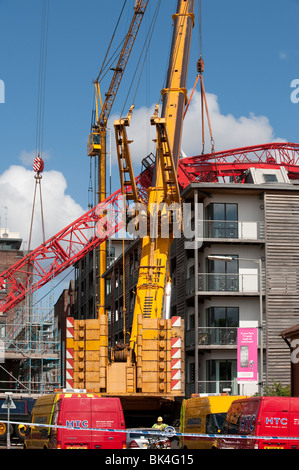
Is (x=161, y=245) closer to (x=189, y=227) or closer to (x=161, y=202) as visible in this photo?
(x=161, y=202)

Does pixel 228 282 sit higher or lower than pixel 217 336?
higher

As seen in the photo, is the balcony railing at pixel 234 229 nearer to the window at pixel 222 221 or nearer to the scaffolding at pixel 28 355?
the window at pixel 222 221

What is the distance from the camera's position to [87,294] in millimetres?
96750

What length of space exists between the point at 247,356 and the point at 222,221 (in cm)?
1929

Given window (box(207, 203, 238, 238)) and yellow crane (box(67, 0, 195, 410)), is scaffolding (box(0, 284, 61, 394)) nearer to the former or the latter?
window (box(207, 203, 238, 238))

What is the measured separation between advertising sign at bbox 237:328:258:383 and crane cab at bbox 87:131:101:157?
55.7 m

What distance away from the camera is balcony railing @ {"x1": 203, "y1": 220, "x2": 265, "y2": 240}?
5012 cm

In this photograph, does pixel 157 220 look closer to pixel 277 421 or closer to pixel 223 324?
pixel 277 421

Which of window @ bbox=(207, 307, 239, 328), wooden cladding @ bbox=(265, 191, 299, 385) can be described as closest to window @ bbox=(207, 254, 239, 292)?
window @ bbox=(207, 307, 239, 328)

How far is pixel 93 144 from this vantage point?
86.0 meters

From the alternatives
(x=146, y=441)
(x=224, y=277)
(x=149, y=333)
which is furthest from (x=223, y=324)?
(x=146, y=441)

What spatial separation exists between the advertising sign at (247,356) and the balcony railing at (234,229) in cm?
1799
